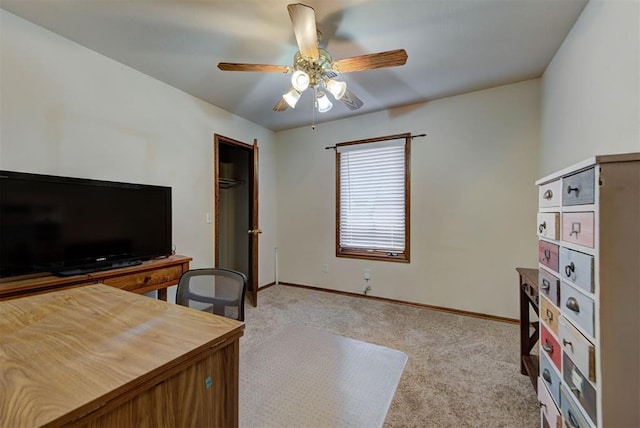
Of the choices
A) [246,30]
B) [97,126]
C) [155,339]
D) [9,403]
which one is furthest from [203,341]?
[97,126]

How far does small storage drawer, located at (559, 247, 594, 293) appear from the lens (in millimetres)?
921

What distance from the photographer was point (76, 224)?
192cm

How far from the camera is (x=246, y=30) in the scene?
192 centimetres

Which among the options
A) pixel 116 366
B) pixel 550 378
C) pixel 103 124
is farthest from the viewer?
pixel 103 124

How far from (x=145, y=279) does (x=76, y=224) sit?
0.61 metres

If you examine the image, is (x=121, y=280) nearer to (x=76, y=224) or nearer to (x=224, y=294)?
(x=76, y=224)

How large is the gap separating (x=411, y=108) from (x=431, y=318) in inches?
98.0

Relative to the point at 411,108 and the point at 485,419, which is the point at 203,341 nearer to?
the point at 485,419

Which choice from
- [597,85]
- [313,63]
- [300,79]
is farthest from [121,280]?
[597,85]

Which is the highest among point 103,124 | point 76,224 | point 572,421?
A: point 103,124

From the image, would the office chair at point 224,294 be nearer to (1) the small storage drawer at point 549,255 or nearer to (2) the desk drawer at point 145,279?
(2) the desk drawer at point 145,279

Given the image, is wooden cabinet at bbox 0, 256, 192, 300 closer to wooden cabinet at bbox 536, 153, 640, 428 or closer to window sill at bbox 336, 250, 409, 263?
window sill at bbox 336, 250, 409, 263

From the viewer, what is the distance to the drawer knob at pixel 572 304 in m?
1.00

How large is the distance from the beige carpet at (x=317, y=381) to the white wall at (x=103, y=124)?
4.88ft
